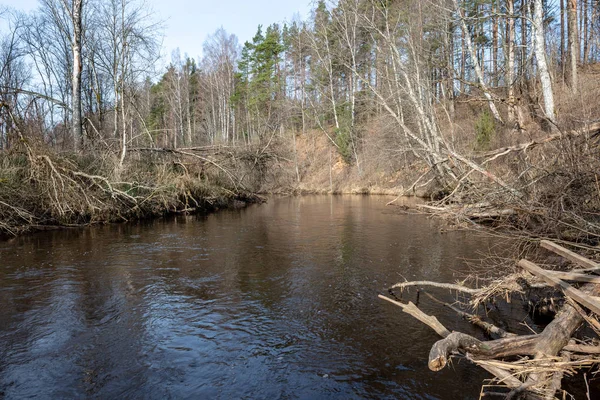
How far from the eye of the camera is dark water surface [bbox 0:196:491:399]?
427 centimetres

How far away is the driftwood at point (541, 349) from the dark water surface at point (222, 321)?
0.62 m

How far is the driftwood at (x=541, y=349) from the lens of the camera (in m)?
3.18

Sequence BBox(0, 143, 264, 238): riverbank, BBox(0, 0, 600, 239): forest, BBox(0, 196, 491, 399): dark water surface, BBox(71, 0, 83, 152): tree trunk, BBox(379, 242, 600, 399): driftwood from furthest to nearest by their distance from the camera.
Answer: BBox(71, 0, 83, 152): tree trunk < BBox(0, 143, 264, 238): riverbank < BBox(0, 0, 600, 239): forest < BBox(0, 196, 491, 399): dark water surface < BBox(379, 242, 600, 399): driftwood

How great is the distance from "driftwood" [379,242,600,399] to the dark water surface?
62cm

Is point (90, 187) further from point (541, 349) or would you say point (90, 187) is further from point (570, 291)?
point (570, 291)

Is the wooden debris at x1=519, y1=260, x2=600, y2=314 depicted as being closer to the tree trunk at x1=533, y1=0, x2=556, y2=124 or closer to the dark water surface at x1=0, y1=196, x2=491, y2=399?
the dark water surface at x1=0, y1=196, x2=491, y2=399

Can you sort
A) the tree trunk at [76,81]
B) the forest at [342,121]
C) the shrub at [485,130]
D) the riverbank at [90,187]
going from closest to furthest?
the forest at [342,121]
the riverbank at [90,187]
the tree trunk at [76,81]
the shrub at [485,130]

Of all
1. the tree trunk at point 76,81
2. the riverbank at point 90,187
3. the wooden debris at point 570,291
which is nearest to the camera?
the wooden debris at point 570,291

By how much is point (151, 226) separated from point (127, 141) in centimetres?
438

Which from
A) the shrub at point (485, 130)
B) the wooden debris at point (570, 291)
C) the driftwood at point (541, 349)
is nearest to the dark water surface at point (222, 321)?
the driftwood at point (541, 349)

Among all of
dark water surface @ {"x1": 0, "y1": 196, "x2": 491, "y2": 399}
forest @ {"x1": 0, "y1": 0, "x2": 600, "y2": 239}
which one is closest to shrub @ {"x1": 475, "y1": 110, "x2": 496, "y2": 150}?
forest @ {"x1": 0, "y1": 0, "x2": 600, "y2": 239}

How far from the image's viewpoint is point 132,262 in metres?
9.58

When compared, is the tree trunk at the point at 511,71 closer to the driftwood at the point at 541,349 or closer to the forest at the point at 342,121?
the forest at the point at 342,121

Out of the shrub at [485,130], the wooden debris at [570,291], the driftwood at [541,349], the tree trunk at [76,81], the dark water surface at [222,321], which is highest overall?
the tree trunk at [76,81]
